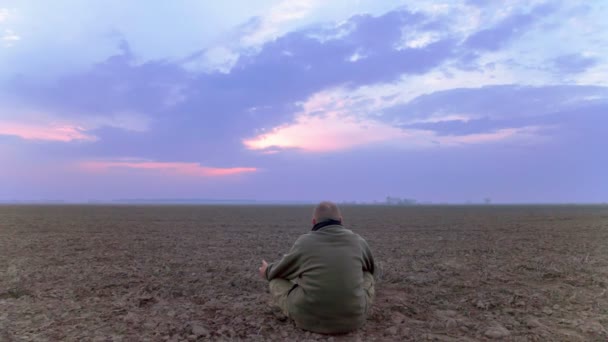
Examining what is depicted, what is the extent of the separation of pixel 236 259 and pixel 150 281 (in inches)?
112

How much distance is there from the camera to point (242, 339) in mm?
4875

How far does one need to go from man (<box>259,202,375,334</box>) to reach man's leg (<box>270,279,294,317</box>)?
0.04 feet

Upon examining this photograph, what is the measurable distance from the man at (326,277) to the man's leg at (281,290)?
0.01 metres

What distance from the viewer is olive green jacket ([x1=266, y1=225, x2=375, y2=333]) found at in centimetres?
449

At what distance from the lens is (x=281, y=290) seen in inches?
196

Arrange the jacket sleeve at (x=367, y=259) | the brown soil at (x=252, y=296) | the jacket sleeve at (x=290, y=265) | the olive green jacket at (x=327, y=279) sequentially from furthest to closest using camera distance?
the brown soil at (x=252, y=296) < the jacket sleeve at (x=367, y=259) < the jacket sleeve at (x=290, y=265) < the olive green jacket at (x=327, y=279)

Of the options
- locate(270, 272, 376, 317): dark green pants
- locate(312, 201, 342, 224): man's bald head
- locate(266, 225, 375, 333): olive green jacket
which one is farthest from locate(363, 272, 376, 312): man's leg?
locate(312, 201, 342, 224): man's bald head

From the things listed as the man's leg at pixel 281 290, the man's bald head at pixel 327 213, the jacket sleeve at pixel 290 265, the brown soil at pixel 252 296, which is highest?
the man's bald head at pixel 327 213

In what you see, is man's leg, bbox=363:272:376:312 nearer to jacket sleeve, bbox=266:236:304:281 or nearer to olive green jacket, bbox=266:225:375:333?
olive green jacket, bbox=266:225:375:333

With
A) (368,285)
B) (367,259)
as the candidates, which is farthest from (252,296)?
(367,259)

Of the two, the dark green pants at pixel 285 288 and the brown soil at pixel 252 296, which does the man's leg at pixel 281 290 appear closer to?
the dark green pants at pixel 285 288

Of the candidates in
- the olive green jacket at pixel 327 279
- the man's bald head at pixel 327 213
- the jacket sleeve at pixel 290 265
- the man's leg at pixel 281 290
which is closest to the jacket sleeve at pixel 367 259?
the olive green jacket at pixel 327 279

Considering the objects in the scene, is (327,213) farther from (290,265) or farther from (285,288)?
(285,288)

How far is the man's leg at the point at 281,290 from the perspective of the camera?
4926mm
